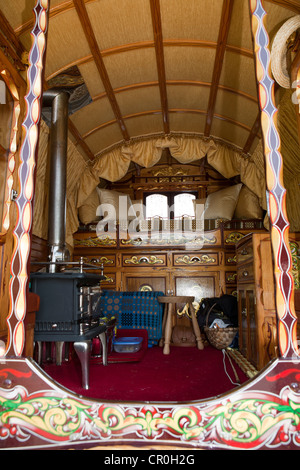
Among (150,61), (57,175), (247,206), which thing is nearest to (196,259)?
(247,206)

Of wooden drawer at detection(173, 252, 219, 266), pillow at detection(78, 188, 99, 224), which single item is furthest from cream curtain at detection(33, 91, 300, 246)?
wooden drawer at detection(173, 252, 219, 266)

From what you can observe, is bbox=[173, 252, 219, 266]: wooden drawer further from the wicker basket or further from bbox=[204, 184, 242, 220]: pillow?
the wicker basket

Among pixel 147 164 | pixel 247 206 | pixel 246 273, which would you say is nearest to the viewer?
pixel 246 273

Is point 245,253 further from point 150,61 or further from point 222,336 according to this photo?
point 150,61

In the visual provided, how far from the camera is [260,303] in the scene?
2.33 meters

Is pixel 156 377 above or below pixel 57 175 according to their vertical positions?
below

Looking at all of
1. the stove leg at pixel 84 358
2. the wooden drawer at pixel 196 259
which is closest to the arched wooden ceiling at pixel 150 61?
the wooden drawer at pixel 196 259

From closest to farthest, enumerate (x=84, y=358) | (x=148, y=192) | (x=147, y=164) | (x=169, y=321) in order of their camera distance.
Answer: (x=84, y=358), (x=169, y=321), (x=147, y=164), (x=148, y=192)

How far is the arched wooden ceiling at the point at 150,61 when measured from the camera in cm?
268

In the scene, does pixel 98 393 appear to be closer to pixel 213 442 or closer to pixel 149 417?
pixel 149 417

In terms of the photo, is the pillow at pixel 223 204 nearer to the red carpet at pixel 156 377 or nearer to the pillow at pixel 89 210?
the pillow at pixel 89 210

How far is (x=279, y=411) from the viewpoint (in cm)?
117

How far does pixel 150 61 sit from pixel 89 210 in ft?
7.66
